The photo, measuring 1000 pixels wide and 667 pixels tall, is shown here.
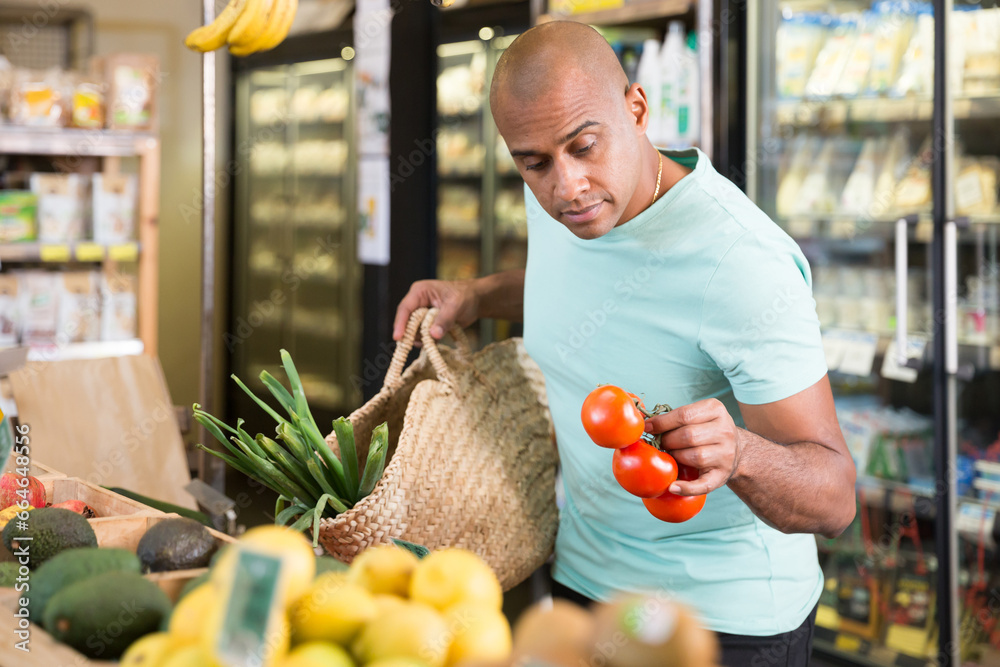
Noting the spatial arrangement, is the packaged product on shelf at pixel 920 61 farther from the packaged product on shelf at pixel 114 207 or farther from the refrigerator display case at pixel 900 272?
the packaged product on shelf at pixel 114 207

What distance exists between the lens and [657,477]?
3.66 ft

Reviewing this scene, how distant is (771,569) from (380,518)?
2.24ft

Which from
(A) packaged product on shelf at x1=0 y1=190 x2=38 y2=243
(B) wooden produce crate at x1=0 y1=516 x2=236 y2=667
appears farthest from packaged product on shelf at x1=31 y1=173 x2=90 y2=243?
(B) wooden produce crate at x1=0 y1=516 x2=236 y2=667

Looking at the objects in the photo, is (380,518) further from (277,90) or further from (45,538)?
(277,90)

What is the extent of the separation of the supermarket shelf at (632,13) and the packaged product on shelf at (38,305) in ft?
7.76

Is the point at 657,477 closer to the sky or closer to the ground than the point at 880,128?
closer to the ground

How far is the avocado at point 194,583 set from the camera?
0.92 meters

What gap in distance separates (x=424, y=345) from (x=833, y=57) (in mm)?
2376

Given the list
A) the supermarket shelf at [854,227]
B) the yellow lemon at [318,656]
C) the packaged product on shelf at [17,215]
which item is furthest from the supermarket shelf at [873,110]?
the packaged product on shelf at [17,215]

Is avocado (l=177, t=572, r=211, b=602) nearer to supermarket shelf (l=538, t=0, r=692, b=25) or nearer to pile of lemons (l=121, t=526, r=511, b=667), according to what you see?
pile of lemons (l=121, t=526, r=511, b=667)

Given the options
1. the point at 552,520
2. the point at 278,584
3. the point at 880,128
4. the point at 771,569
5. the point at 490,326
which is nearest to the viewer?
the point at 278,584

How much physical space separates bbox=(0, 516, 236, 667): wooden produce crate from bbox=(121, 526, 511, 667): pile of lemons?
10 centimetres

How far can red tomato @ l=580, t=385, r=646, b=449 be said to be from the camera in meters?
1.12

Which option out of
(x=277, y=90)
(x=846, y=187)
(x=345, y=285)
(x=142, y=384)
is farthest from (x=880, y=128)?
(x=277, y=90)
